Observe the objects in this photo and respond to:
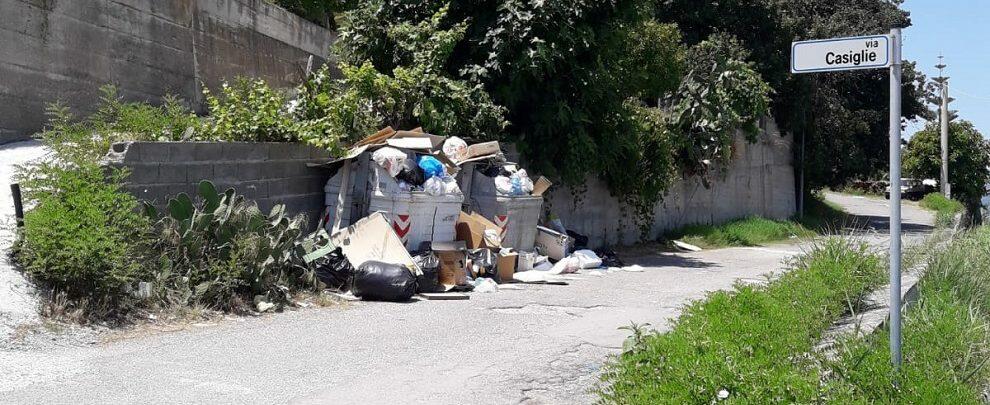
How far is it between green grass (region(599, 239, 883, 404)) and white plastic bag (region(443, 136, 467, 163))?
5.74m

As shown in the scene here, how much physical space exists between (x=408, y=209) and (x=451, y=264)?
95cm

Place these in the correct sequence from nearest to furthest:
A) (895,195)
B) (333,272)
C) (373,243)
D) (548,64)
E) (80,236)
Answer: (895,195), (80,236), (333,272), (373,243), (548,64)

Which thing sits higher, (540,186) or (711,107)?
(711,107)

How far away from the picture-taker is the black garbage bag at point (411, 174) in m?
12.4

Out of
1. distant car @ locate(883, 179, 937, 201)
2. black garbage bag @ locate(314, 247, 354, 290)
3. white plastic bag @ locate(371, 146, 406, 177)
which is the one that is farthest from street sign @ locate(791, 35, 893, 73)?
distant car @ locate(883, 179, 937, 201)

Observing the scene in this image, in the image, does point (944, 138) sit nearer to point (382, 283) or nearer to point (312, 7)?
point (312, 7)

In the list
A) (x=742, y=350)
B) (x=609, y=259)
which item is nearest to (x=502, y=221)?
(x=609, y=259)

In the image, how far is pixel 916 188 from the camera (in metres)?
54.9

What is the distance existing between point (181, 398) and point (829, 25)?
28956 mm

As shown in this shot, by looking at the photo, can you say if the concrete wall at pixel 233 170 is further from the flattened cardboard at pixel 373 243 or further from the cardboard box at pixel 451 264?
Result: the cardboard box at pixel 451 264

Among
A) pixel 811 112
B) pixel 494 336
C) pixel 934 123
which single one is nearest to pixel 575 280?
pixel 494 336

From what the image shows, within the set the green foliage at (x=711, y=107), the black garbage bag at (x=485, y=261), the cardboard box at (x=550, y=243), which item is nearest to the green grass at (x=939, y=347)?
the black garbage bag at (x=485, y=261)

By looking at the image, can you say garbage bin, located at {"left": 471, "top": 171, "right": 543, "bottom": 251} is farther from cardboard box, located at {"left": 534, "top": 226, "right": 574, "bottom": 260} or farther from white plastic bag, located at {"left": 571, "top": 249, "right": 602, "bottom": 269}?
white plastic bag, located at {"left": 571, "top": 249, "right": 602, "bottom": 269}

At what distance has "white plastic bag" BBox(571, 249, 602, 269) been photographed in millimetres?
15234
